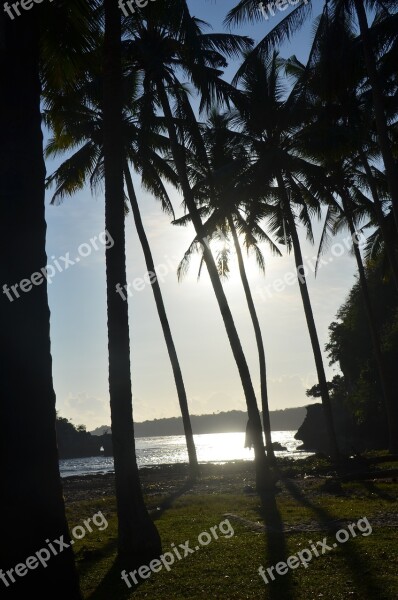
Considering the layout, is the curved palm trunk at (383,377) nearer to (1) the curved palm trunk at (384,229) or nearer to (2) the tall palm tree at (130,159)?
(1) the curved palm trunk at (384,229)

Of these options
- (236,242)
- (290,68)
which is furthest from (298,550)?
(290,68)

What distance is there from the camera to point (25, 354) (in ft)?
19.0

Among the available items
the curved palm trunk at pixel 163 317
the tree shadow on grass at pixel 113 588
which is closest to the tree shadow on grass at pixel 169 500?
the curved palm trunk at pixel 163 317

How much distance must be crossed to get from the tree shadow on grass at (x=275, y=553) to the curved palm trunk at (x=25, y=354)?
308cm

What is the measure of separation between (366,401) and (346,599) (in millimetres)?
37755

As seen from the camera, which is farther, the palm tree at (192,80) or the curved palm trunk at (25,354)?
the palm tree at (192,80)

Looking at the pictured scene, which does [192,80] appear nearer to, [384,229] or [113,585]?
[384,229]
